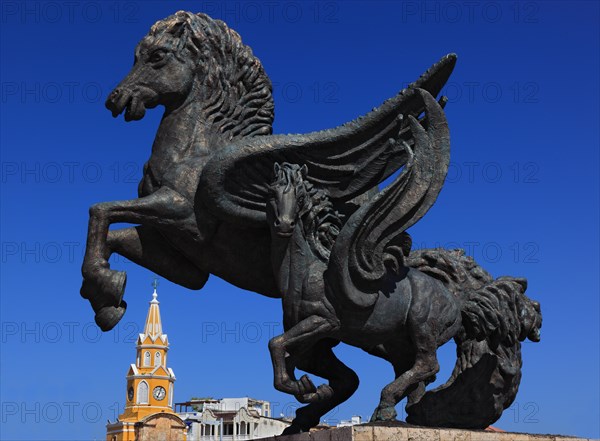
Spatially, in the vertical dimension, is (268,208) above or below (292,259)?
above

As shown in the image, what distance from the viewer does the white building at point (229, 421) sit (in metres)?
37.7

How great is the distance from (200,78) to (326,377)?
267cm

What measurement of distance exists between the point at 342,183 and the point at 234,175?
2.96 ft

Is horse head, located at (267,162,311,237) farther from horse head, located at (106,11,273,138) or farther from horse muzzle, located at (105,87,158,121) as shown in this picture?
horse muzzle, located at (105,87,158,121)

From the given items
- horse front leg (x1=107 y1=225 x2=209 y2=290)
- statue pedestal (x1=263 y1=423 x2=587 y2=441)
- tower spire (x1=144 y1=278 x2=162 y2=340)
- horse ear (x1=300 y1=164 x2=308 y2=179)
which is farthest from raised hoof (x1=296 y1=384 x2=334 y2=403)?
tower spire (x1=144 y1=278 x2=162 y2=340)

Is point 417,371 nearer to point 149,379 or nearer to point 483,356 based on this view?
point 483,356

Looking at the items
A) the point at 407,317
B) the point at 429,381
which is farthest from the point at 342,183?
the point at 429,381

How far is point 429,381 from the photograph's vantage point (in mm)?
6734

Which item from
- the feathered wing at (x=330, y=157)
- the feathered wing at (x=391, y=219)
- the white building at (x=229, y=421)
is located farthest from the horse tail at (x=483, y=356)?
the white building at (x=229, y=421)

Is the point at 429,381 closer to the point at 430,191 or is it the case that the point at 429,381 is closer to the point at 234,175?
the point at 430,191

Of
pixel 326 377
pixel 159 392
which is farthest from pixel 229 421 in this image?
pixel 326 377

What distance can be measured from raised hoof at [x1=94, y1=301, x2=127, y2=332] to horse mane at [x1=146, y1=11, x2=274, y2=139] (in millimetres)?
1655

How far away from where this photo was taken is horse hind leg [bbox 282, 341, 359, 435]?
6.84 metres

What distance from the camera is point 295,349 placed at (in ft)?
20.5
